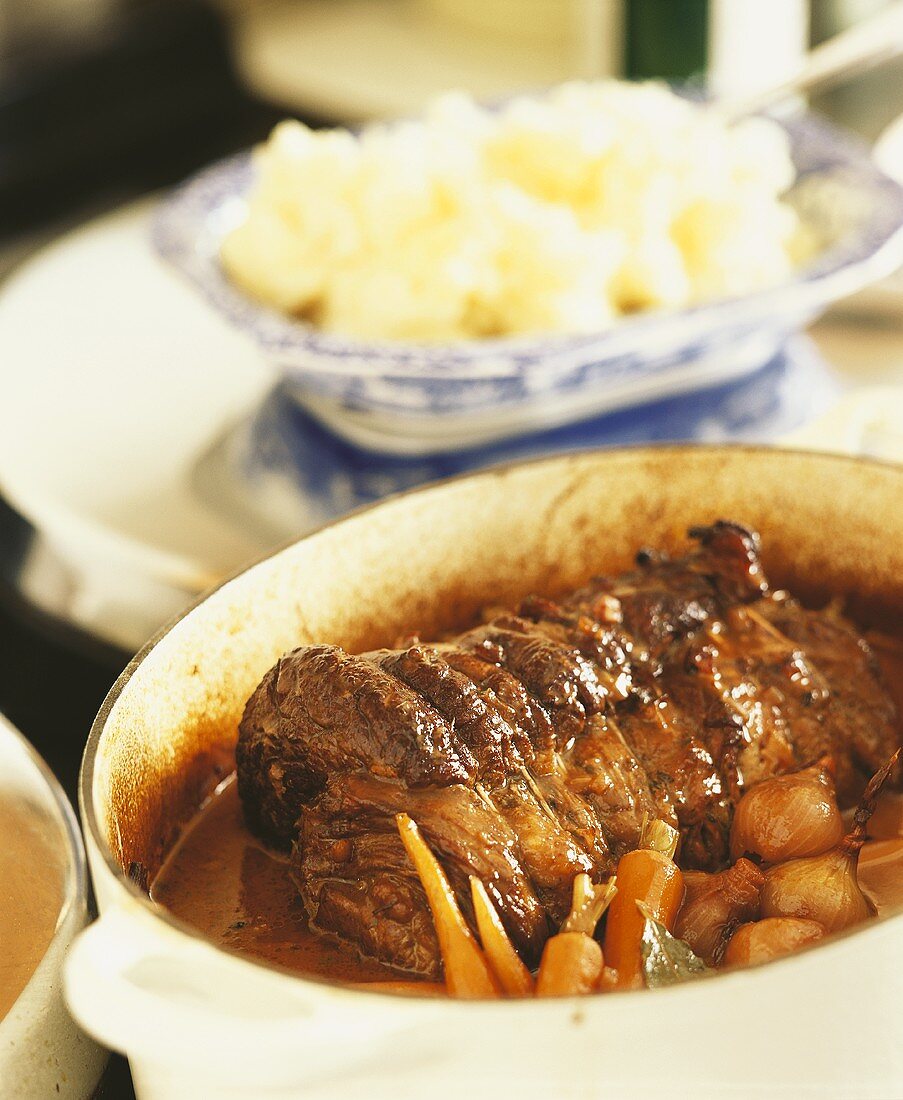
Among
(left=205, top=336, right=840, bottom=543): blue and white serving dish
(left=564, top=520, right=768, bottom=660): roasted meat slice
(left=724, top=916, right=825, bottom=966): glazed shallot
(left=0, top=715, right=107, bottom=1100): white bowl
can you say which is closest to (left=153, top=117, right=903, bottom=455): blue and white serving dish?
(left=205, top=336, right=840, bottom=543): blue and white serving dish

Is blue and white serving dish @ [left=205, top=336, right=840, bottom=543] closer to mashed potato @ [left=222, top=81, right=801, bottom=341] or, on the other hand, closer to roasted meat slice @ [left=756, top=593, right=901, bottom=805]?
mashed potato @ [left=222, top=81, right=801, bottom=341]

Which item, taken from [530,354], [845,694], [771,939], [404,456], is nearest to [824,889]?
[771,939]

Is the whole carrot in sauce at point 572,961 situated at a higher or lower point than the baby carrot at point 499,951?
higher

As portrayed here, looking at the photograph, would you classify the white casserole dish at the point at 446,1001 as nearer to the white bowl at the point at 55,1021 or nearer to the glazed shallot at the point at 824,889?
the white bowl at the point at 55,1021

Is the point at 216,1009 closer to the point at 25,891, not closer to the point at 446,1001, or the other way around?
the point at 446,1001

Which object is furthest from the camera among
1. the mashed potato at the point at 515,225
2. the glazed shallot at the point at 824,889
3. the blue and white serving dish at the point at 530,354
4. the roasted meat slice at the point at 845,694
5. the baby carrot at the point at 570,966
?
the mashed potato at the point at 515,225

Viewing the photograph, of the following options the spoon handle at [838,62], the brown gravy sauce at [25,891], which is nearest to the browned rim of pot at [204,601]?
the brown gravy sauce at [25,891]
